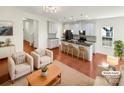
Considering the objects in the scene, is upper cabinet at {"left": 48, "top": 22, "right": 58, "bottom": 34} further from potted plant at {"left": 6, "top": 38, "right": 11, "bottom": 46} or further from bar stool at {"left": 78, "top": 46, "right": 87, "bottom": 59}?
potted plant at {"left": 6, "top": 38, "right": 11, "bottom": 46}

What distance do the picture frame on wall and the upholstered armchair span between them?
5.72 feet

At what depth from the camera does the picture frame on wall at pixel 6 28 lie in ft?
17.3

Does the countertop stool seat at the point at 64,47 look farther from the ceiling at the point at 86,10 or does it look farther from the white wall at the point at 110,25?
the ceiling at the point at 86,10

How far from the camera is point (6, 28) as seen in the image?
5.35 meters

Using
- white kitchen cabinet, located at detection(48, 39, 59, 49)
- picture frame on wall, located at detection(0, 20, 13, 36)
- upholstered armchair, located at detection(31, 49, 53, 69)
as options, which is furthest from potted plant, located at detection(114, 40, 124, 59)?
picture frame on wall, located at detection(0, 20, 13, 36)

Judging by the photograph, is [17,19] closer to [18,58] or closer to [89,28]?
[18,58]

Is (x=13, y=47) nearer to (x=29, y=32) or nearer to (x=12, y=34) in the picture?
(x=12, y=34)

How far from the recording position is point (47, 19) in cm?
708

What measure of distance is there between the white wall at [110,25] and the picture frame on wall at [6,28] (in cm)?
443

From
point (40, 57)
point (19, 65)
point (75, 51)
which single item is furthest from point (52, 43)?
point (19, 65)

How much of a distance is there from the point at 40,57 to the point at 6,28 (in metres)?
2.11

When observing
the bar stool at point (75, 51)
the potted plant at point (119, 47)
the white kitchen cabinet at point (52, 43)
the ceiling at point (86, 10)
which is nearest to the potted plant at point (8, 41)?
the ceiling at point (86, 10)
